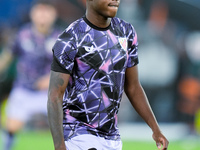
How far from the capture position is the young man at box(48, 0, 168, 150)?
3.89 meters

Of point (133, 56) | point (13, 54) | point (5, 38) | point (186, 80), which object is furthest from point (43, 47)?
point (133, 56)

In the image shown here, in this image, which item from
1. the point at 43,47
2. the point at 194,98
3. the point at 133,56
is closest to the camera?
the point at 133,56

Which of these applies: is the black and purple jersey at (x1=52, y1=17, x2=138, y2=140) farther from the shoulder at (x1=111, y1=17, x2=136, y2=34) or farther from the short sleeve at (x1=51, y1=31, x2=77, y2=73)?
the shoulder at (x1=111, y1=17, x2=136, y2=34)

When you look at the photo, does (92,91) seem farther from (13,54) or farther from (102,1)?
(13,54)

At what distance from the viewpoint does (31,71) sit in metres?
9.63

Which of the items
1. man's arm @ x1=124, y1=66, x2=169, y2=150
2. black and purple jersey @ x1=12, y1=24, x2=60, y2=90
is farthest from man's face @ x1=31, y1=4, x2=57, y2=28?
man's arm @ x1=124, y1=66, x2=169, y2=150

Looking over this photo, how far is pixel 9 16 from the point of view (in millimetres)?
13461

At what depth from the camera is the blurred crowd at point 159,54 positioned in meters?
13.0

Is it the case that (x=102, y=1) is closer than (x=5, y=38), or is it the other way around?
(x=102, y=1)

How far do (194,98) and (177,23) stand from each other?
5.96 feet

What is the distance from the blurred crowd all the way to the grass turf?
109cm

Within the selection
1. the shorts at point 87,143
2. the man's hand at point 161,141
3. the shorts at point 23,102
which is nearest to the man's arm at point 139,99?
the man's hand at point 161,141

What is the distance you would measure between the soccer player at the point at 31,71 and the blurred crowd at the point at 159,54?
3205mm

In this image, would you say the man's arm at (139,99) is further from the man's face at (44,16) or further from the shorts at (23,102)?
the man's face at (44,16)
